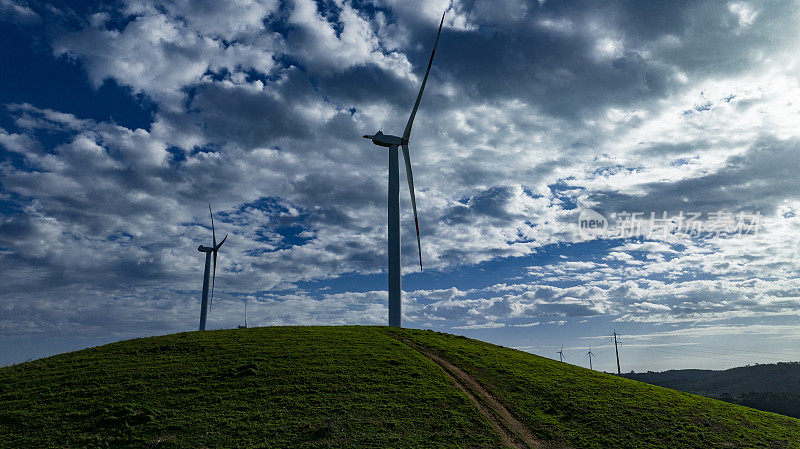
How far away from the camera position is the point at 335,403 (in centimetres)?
4019

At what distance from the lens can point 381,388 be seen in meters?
44.4

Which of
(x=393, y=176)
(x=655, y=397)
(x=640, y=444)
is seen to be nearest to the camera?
(x=640, y=444)

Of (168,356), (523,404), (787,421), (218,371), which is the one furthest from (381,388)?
(787,421)

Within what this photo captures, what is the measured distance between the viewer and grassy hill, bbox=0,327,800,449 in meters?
35.0

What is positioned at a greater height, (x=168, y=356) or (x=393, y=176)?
(x=393, y=176)

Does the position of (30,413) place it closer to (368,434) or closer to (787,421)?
(368,434)

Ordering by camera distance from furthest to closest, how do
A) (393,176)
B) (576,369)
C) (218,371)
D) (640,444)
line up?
(393,176) → (576,369) → (218,371) → (640,444)

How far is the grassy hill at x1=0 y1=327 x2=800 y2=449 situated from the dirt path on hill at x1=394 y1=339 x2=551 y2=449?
0.53ft

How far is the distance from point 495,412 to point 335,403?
14120mm

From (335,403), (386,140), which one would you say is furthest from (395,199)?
(335,403)

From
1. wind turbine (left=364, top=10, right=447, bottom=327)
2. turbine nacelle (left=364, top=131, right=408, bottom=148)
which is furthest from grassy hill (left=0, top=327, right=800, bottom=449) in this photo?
turbine nacelle (left=364, top=131, right=408, bottom=148)

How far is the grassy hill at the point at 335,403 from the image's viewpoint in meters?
35.0

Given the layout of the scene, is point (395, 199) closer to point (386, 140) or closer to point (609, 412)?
point (386, 140)

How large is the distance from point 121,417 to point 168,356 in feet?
60.2
